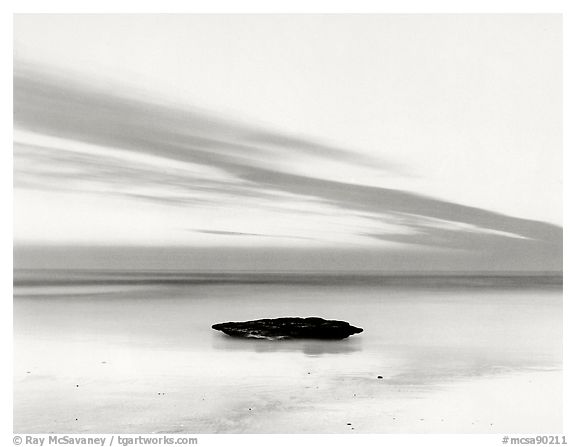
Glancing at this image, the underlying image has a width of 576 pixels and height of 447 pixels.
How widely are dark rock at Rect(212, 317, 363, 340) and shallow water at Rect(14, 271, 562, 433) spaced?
0.04 metres

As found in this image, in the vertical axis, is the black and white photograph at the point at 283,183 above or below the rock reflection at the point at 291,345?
above

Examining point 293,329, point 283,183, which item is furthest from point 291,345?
point 283,183

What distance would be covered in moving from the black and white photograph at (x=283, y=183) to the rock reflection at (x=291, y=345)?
12mm

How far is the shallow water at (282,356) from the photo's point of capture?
272cm

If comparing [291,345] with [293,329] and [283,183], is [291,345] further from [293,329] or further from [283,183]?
[283,183]

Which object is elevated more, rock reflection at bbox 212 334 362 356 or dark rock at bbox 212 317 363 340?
dark rock at bbox 212 317 363 340

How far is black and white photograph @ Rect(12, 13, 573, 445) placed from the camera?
2.97 metres

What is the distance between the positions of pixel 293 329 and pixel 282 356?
0.18 meters

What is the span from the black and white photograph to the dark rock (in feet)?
0.04

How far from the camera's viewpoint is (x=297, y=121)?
3.06 meters

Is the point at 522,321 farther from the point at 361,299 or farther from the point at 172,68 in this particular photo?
the point at 172,68

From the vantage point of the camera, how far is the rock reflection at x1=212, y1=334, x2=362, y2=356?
299cm

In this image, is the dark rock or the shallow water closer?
the shallow water

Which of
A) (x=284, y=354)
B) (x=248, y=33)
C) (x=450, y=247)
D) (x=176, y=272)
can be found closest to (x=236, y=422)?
(x=284, y=354)
